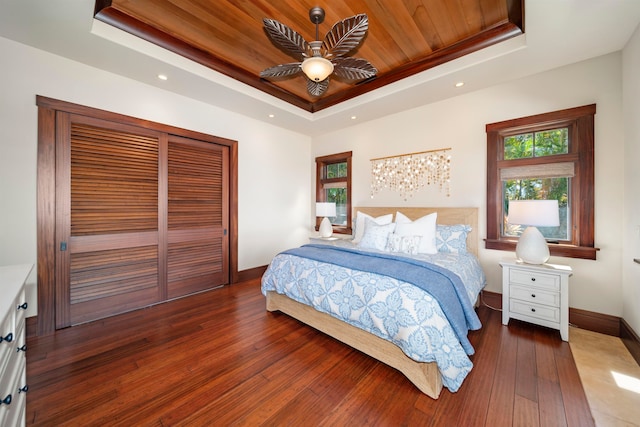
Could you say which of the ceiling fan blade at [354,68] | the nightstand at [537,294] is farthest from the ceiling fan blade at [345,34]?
the nightstand at [537,294]

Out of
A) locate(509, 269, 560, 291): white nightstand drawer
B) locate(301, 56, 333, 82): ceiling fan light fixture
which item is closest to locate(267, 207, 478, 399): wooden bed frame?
locate(509, 269, 560, 291): white nightstand drawer

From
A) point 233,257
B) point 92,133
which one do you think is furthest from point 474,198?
point 92,133

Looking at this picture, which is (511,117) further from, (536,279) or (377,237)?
(377,237)

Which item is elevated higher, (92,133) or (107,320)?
(92,133)

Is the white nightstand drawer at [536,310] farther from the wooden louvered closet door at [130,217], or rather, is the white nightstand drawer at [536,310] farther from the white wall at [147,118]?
the wooden louvered closet door at [130,217]

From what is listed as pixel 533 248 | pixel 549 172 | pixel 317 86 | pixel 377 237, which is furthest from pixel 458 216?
pixel 317 86

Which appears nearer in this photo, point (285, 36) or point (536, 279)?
point (285, 36)

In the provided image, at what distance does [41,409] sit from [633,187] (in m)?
4.59

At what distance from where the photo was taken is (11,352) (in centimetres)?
109

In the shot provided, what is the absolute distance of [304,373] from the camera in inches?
70.6

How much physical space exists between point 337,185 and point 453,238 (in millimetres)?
2411

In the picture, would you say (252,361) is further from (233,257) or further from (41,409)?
(233,257)

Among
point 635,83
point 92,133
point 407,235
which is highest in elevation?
point 635,83

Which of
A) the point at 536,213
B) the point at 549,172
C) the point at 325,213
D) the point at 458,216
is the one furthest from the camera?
the point at 325,213
